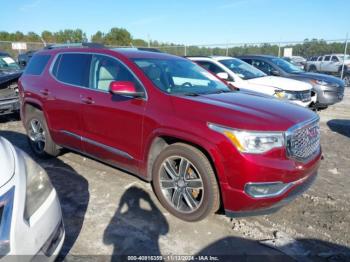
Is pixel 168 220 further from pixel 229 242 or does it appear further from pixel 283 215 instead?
pixel 283 215

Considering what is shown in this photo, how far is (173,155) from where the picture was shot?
359cm

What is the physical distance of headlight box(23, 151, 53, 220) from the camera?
88.7 inches

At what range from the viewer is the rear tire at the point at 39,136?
211 inches

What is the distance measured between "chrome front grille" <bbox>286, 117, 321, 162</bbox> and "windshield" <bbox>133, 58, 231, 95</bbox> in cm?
123

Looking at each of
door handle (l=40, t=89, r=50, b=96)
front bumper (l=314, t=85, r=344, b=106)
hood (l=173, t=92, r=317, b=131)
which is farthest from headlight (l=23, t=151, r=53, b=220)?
front bumper (l=314, t=85, r=344, b=106)

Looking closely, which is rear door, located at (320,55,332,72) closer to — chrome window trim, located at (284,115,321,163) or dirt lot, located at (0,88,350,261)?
dirt lot, located at (0,88,350,261)

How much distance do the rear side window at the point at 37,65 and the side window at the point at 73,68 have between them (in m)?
0.35

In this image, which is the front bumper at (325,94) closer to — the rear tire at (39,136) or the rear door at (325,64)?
the rear tire at (39,136)

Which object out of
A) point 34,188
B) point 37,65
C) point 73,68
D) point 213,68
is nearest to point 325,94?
point 213,68

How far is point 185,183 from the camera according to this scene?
11.8ft

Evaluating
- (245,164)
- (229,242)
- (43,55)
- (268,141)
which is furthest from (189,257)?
(43,55)

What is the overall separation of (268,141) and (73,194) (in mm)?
2552

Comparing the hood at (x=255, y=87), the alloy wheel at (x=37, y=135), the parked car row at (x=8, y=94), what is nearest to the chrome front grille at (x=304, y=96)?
the hood at (x=255, y=87)

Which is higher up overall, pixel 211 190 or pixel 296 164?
pixel 296 164
